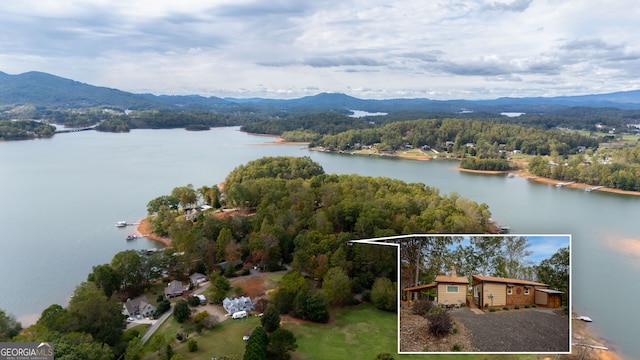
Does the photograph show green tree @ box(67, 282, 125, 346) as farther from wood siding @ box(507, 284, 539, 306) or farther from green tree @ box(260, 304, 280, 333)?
wood siding @ box(507, 284, 539, 306)

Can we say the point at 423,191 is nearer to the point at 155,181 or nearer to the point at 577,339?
the point at 577,339

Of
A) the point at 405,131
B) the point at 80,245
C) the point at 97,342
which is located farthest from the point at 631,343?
the point at 405,131

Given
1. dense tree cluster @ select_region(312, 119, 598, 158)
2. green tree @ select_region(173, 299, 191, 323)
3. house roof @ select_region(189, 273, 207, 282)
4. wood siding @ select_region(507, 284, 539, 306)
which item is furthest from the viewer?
dense tree cluster @ select_region(312, 119, 598, 158)

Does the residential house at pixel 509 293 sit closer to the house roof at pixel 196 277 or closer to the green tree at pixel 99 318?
the green tree at pixel 99 318

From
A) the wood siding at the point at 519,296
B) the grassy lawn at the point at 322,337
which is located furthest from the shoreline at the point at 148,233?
the wood siding at the point at 519,296

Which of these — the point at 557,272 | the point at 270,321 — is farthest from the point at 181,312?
the point at 557,272

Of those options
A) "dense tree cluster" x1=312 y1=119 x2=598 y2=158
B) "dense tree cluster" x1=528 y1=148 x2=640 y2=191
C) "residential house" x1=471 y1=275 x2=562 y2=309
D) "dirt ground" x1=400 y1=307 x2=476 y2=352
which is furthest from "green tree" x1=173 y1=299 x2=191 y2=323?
"dense tree cluster" x1=312 y1=119 x2=598 y2=158
